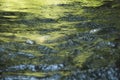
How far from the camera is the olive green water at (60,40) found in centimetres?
Result: 615

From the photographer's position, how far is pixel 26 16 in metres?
10.7

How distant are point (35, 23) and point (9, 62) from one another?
3.52m

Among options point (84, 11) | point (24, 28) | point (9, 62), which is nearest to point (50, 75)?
point (9, 62)

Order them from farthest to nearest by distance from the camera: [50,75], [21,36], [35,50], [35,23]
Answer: [35,23] < [21,36] < [35,50] < [50,75]

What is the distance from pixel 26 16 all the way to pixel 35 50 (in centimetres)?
395

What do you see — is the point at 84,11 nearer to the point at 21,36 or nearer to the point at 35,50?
the point at 21,36

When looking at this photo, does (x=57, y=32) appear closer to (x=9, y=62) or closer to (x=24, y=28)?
(x=24, y=28)

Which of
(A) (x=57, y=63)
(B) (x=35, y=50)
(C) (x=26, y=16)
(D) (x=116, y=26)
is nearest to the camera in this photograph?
(A) (x=57, y=63)

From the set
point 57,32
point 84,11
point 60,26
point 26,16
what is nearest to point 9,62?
point 57,32

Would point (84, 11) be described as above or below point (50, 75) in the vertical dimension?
below

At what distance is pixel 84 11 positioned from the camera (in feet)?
37.5

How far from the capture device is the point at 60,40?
25.0ft

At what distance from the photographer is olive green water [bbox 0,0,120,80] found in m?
6.15

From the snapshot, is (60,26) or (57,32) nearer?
(57,32)
